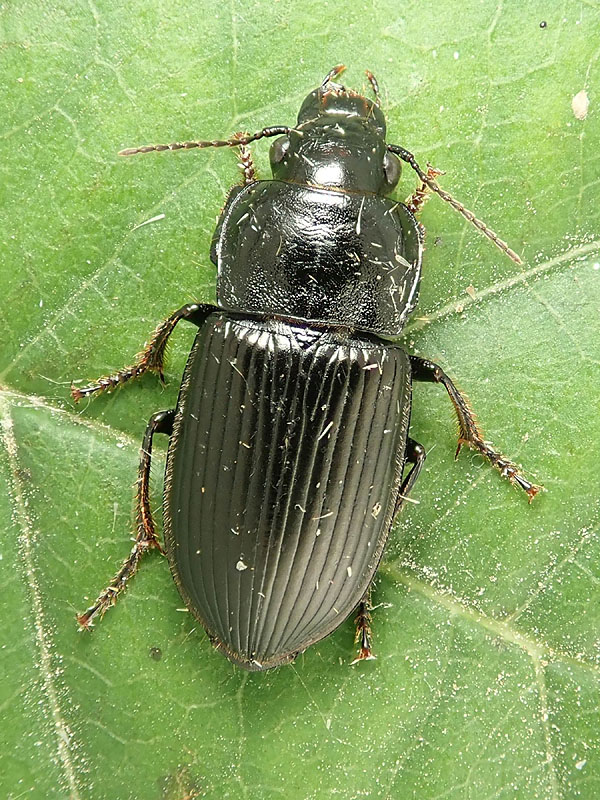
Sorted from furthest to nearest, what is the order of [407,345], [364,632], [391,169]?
[407,345] → [364,632] → [391,169]

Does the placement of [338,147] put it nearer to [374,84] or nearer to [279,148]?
[279,148]

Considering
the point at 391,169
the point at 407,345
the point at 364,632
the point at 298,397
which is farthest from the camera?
the point at 407,345

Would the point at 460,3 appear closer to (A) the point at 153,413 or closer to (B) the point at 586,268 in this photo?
(B) the point at 586,268

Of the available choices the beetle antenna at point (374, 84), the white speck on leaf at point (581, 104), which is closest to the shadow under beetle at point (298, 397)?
the beetle antenna at point (374, 84)

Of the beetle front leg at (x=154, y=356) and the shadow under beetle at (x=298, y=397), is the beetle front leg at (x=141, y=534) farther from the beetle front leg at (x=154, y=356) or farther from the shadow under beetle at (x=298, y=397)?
the beetle front leg at (x=154, y=356)

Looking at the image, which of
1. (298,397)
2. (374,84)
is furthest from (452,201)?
(298,397)

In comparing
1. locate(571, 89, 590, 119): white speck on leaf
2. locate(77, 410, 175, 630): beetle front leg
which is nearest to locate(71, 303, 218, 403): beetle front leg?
locate(77, 410, 175, 630): beetle front leg

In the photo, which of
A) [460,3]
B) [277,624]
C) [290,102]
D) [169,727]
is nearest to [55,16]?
[290,102]
